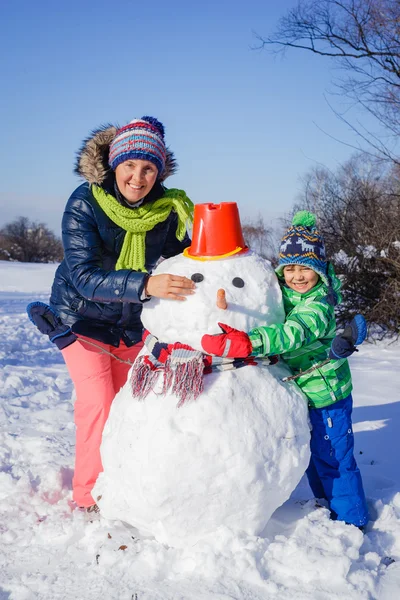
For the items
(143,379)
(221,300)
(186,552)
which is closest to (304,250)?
(221,300)

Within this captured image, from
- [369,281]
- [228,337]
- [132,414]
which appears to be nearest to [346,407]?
[228,337]

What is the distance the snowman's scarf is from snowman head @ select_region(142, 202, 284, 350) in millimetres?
46

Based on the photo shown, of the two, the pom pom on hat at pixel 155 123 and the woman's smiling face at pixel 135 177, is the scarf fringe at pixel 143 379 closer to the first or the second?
the woman's smiling face at pixel 135 177

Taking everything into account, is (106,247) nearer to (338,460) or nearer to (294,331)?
(294,331)

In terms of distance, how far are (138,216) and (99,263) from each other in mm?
289

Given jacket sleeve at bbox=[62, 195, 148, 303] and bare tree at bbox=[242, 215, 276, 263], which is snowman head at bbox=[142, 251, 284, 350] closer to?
jacket sleeve at bbox=[62, 195, 148, 303]

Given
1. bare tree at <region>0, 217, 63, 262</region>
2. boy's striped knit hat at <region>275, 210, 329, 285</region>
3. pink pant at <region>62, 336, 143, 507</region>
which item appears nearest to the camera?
boy's striped knit hat at <region>275, 210, 329, 285</region>

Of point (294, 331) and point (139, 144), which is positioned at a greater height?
point (139, 144)

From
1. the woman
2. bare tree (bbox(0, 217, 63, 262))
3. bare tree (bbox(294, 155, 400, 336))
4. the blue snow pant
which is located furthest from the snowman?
bare tree (bbox(0, 217, 63, 262))

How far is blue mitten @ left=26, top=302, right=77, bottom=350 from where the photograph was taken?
2.68 meters

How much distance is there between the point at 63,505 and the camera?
Result: 283cm

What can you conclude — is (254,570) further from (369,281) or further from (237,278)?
(369,281)

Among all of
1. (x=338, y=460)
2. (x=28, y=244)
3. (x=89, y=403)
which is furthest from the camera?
(x=28, y=244)

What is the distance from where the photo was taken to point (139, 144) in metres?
2.66
